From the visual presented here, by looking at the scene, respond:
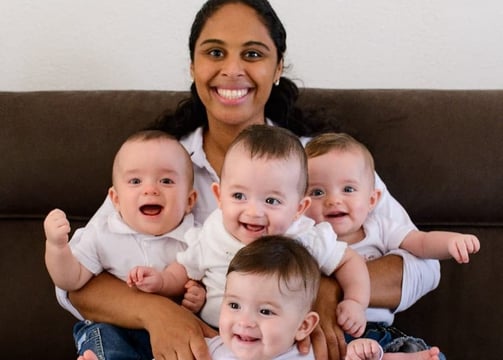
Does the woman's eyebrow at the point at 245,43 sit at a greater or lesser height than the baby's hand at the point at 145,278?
greater

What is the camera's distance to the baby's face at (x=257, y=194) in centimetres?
155

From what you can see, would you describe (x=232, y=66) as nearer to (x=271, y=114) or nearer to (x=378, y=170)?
(x=271, y=114)

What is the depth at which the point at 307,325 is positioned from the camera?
152cm

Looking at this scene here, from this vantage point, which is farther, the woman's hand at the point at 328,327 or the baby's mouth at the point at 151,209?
the baby's mouth at the point at 151,209

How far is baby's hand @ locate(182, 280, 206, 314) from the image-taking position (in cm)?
170

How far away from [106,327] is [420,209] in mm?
901

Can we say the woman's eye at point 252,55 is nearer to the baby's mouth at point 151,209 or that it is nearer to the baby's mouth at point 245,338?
the baby's mouth at point 151,209

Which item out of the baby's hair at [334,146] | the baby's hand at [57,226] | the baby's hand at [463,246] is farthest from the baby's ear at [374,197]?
the baby's hand at [57,226]

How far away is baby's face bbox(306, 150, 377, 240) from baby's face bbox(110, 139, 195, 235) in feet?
1.01

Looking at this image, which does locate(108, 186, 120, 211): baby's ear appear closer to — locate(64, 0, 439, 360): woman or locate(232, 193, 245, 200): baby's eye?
locate(64, 0, 439, 360): woman

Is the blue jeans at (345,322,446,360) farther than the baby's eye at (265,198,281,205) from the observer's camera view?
Yes

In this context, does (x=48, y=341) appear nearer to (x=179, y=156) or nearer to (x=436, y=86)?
(x=179, y=156)

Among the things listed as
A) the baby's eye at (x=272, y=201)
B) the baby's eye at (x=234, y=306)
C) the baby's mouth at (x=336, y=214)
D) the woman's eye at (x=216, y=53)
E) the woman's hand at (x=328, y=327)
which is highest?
the woman's eye at (x=216, y=53)

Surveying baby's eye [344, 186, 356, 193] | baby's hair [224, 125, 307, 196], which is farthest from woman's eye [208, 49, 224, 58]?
baby's eye [344, 186, 356, 193]
